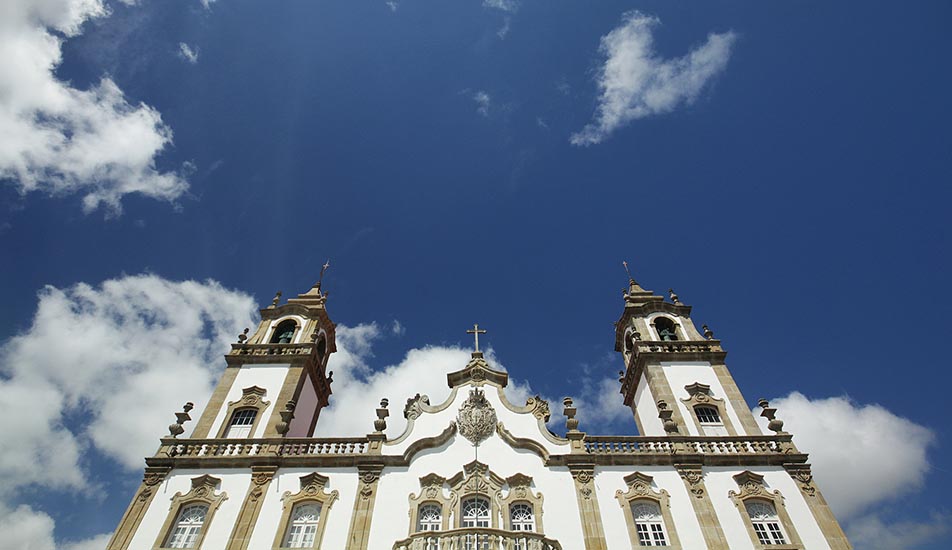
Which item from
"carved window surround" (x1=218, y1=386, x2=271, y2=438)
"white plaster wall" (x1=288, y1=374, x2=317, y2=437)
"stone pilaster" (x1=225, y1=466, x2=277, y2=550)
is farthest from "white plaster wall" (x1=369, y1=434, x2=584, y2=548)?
"carved window surround" (x1=218, y1=386, x2=271, y2=438)

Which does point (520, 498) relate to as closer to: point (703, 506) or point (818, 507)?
point (703, 506)

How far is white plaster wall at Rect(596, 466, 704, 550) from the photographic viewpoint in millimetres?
18984

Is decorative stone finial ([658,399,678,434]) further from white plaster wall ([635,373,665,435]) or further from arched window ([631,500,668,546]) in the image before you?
arched window ([631,500,668,546])

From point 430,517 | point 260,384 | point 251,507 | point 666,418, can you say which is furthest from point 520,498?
point 260,384

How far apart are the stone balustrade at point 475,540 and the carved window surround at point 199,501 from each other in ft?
25.3

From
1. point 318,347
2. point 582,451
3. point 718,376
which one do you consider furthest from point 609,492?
point 318,347

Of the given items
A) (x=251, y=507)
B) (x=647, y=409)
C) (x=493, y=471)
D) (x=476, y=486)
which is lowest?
(x=251, y=507)

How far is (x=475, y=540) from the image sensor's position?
683 inches

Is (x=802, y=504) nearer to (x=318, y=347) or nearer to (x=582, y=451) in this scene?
(x=582, y=451)

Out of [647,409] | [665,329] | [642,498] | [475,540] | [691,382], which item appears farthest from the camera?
[665,329]

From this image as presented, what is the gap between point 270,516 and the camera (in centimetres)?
1984

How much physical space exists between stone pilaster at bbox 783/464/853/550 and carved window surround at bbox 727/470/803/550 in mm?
1030

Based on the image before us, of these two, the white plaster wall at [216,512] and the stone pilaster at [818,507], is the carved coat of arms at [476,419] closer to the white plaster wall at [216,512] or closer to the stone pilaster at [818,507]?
the white plaster wall at [216,512]

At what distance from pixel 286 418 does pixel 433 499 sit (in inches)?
308
